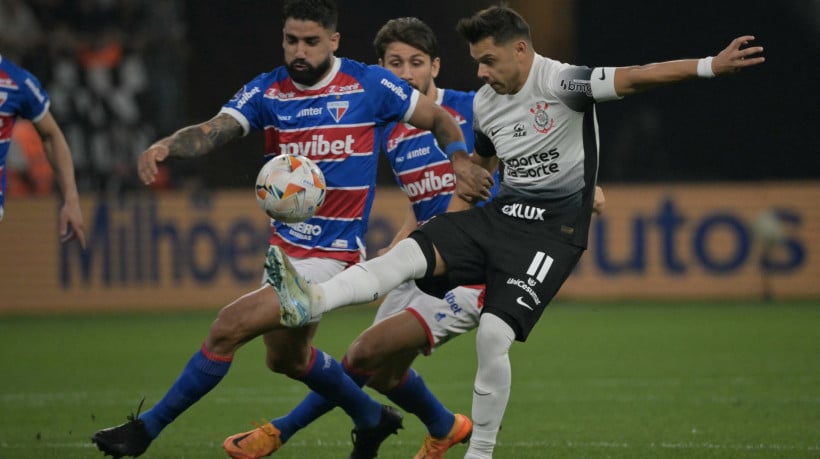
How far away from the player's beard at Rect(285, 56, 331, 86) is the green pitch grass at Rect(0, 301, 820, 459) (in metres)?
2.00

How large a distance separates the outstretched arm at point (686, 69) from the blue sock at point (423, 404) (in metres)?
2.07

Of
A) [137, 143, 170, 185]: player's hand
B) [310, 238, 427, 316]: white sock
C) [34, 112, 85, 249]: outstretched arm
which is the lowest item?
[310, 238, 427, 316]: white sock

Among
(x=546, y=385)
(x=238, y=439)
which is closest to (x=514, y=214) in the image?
(x=238, y=439)

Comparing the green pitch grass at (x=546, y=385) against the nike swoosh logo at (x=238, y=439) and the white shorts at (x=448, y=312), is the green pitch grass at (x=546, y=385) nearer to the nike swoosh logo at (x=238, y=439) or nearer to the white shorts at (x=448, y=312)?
the nike swoosh logo at (x=238, y=439)

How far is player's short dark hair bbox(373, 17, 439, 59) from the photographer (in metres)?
7.08

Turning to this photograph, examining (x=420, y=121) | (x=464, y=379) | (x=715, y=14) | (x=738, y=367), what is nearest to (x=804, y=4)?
(x=715, y=14)

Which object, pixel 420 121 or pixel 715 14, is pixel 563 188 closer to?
pixel 420 121

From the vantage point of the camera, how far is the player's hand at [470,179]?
19.7 feet

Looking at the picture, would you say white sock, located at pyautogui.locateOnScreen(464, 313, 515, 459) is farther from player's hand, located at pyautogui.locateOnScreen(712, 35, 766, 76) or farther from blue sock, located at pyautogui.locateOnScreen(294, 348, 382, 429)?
player's hand, located at pyautogui.locateOnScreen(712, 35, 766, 76)

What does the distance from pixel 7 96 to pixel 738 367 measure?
624 centimetres

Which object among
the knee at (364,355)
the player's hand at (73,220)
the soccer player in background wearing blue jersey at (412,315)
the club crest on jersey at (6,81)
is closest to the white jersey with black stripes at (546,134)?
the soccer player in background wearing blue jersey at (412,315)

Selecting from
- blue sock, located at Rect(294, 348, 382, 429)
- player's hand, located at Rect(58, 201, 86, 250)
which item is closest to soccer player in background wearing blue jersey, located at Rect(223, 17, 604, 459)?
blue sock, located at Rect(294, 348, 382, 429)

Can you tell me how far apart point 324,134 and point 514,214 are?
1.03 m

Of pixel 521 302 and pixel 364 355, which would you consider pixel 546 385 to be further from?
pixel 521 302
